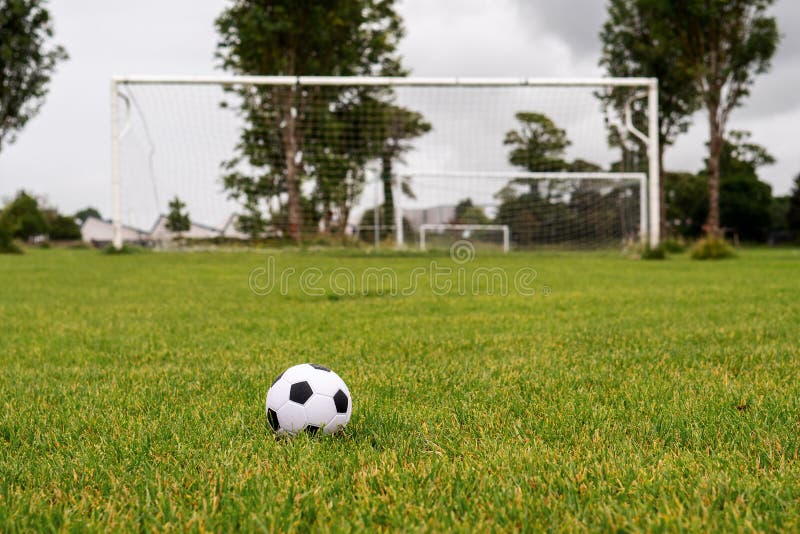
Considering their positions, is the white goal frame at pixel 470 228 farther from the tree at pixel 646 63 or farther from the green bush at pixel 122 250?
the tree at pixel 646 63

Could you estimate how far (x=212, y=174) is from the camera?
17719 mm

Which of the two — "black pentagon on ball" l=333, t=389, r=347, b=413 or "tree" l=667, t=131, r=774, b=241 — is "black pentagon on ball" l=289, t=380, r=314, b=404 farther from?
"tree" l=667, t=131, r=774, b=241

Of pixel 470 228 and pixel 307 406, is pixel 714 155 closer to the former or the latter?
pixel 470 228

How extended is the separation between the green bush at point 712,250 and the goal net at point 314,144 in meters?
1.40

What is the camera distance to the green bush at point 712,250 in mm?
17750

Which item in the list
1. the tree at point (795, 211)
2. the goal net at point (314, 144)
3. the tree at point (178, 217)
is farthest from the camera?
the tree at point (795, 211)

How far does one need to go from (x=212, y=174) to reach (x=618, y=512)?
1743 cm

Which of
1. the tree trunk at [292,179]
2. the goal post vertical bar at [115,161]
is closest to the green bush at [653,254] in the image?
the tree trunk at [292,179]

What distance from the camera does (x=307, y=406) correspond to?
2.32 meters

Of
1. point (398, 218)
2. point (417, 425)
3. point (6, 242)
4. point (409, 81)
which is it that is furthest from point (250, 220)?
point (417, 425)

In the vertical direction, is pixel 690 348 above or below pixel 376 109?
below

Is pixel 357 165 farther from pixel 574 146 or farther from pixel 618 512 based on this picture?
pixel 618 512

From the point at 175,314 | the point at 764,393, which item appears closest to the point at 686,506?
→ the point at 764,393

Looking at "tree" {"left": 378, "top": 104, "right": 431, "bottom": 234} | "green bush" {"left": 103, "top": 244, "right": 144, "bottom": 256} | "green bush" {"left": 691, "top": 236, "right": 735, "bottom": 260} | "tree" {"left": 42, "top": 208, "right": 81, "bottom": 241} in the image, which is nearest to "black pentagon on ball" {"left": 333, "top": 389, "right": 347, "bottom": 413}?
"tree" {"left": 378, "top": 104, "right": 431, "bottom": 234}
